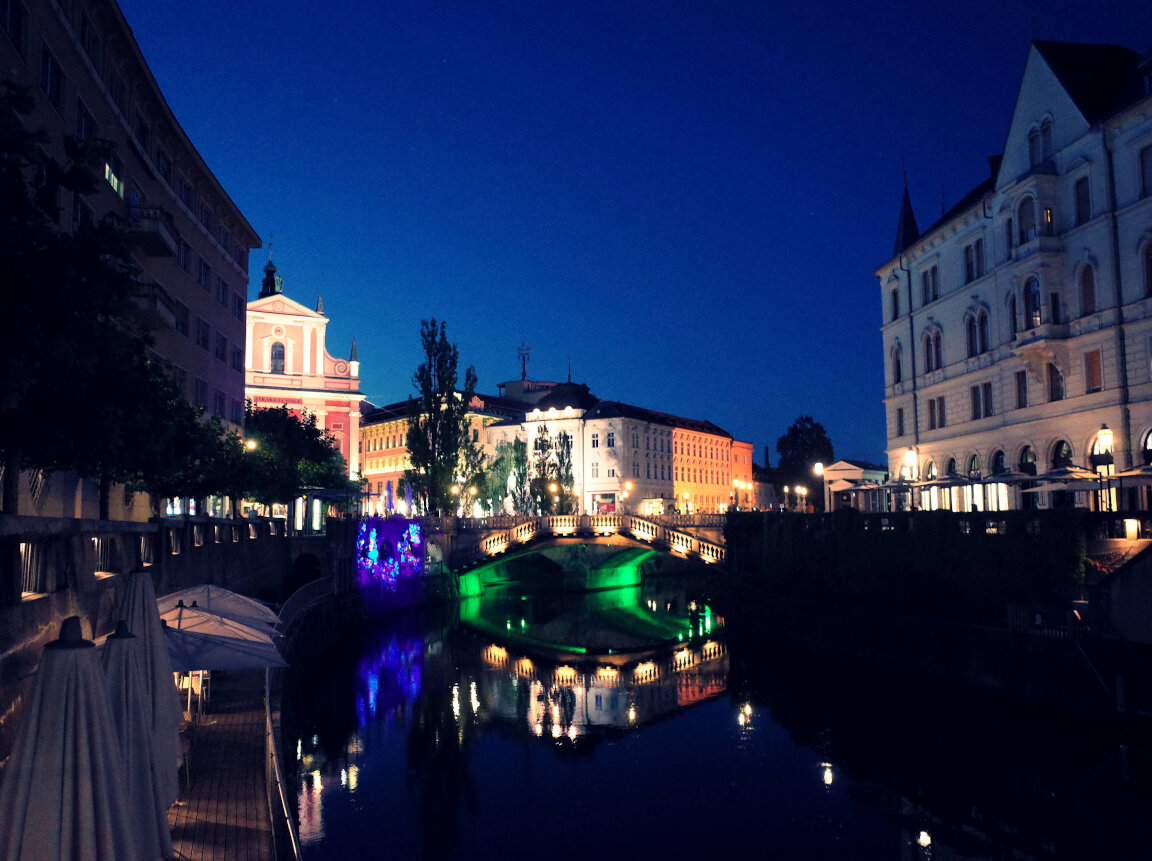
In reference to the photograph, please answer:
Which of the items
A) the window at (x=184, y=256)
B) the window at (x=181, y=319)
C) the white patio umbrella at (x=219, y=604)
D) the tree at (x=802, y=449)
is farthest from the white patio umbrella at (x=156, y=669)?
the tree at (x=802, y=449)

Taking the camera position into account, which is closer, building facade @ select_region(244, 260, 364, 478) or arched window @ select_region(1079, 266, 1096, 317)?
arched window @ select_region(1079, 266, 1096, 317)

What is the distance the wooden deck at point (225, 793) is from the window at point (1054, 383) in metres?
31.2

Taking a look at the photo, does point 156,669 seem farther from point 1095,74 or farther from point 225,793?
point 1095,74

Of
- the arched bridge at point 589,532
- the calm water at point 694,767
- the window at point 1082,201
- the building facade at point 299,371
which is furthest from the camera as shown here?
the building facade at point 299,371

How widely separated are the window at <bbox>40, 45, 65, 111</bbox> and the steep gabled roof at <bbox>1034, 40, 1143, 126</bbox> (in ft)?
112

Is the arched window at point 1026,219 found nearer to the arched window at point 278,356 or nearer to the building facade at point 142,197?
the building facade at point 142,197

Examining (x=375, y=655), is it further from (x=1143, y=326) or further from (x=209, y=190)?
(x=1143, y=326)

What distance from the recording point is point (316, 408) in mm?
75938

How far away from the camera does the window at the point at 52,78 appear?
24062mm

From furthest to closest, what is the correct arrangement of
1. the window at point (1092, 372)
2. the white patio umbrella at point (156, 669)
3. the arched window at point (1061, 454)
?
the arched window at point (1061, 454)
the window at point (1092, 372)
the white patio umbrella at point (156, 669)

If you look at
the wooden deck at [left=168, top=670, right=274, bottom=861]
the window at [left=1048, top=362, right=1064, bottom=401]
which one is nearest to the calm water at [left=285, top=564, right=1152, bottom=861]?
the wooden deck at [left=168, top=670, right=274, bottom=861]

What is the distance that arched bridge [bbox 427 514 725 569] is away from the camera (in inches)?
2045

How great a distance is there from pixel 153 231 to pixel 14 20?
958 centimetres

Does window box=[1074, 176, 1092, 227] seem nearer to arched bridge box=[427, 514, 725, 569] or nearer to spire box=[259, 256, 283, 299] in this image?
arched bridge box=[427, 514, 725, 569]
